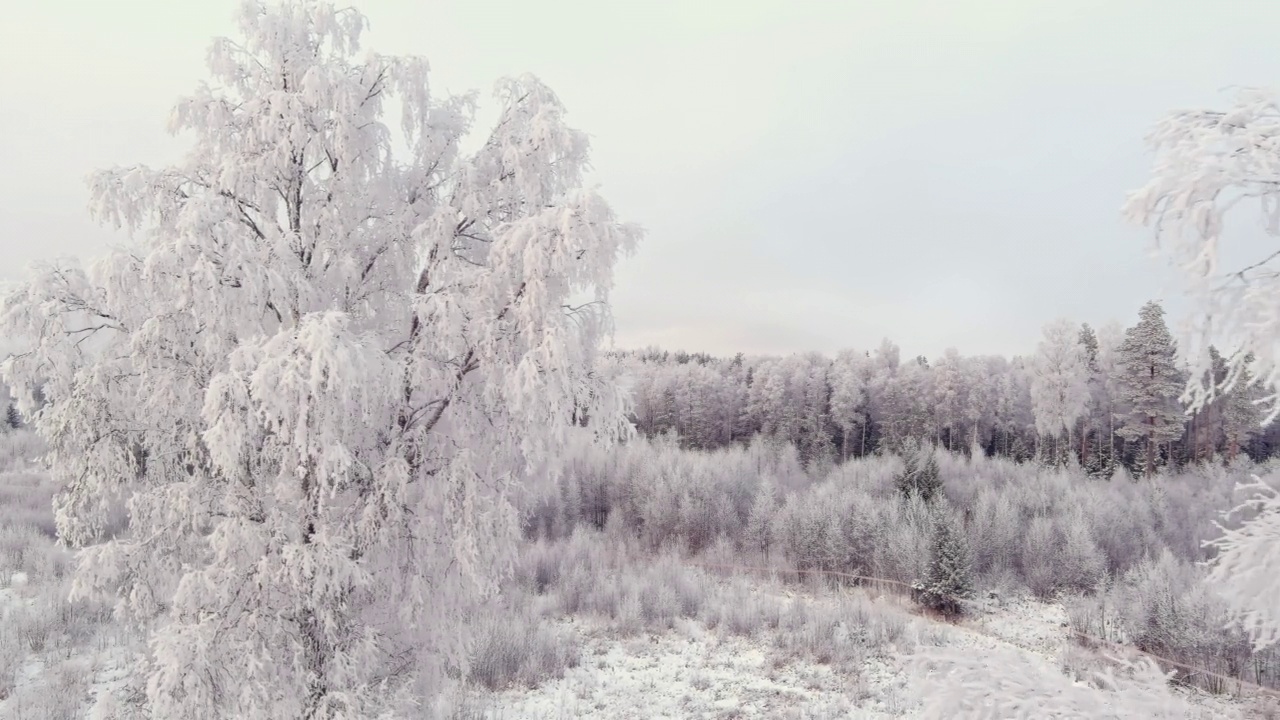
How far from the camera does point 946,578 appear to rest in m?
14.1

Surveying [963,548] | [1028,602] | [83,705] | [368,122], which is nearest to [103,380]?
[368,122]

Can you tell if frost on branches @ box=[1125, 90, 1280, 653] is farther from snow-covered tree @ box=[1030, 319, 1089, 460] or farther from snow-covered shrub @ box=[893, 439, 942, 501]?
snow-covered tree @ box=[1030, 319, 1089, 460]

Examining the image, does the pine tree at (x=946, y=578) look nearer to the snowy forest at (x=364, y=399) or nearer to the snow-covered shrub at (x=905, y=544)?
the snow-covered shrub at (x=905, y=544)

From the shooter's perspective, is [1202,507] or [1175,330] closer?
[1175,330]

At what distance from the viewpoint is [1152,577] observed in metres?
12.5

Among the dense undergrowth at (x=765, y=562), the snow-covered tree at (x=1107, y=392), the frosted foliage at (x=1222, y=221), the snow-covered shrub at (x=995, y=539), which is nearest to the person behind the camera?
the frosted foliage at (x=1222, y=221)

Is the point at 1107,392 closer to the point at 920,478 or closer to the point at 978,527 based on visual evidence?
the point at 920,478

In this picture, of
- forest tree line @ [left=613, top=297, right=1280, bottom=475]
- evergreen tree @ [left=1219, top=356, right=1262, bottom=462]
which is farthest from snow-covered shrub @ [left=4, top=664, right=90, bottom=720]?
evergreen tree @ [left=1219, top=356, right=1262, bottom=462]

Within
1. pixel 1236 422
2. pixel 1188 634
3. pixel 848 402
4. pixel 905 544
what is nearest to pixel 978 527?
pixel 905 544

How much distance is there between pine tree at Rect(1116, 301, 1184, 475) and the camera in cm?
2753

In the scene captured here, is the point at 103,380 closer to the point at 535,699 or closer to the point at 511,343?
the point at 511,343

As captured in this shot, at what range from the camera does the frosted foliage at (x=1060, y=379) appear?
111 ft

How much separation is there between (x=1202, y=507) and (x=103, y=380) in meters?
26.9

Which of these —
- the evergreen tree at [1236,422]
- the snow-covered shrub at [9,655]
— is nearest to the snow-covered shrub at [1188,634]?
the snow-covered shrub at [9,655]
